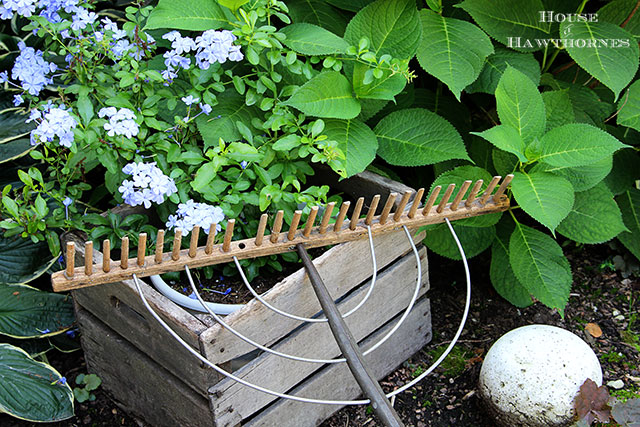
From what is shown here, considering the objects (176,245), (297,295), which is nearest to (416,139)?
(297,295)

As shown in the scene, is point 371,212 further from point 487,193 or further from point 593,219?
point 593,219

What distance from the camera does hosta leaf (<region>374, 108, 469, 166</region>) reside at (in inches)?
79.0

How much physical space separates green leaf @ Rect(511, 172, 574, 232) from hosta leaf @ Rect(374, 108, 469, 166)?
20 centimetres

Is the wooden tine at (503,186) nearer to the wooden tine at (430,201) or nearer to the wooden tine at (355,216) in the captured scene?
the wooden tine at (430,201)

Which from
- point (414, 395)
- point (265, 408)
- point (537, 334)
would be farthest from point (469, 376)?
point (265, 408)

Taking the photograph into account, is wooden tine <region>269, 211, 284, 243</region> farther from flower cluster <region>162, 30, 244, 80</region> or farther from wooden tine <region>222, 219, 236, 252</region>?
flower cluster <region>162, 30, 244, 80</region>

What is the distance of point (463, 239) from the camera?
7.29 ft

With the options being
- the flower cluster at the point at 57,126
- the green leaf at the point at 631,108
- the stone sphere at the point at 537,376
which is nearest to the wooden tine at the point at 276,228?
the flower cluster at the point at 57,126

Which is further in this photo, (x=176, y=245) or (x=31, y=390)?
(x=31, y=390)

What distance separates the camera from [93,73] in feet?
6.00

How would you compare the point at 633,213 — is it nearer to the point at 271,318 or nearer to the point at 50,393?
the point at 271,318

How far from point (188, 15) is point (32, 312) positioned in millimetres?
1006

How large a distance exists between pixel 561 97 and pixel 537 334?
2.49ft

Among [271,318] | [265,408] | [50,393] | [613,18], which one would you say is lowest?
[50,393]
